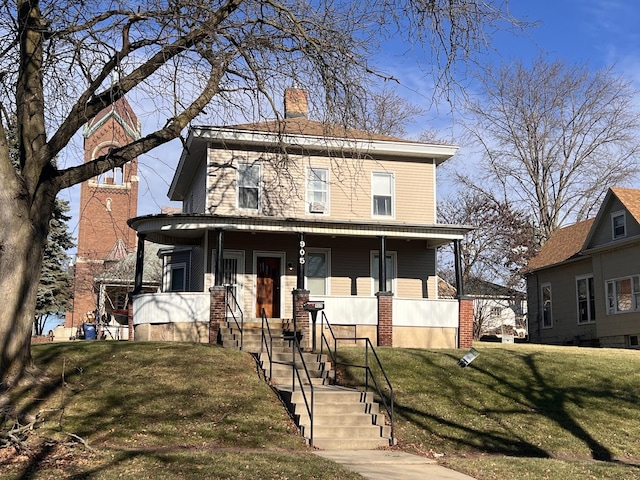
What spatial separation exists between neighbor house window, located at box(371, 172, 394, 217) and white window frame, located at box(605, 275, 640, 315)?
10.3 meters

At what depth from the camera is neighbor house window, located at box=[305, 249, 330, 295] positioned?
23.9m

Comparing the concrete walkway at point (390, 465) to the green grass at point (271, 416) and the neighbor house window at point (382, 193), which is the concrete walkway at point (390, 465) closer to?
the green grass at point (271, 416)

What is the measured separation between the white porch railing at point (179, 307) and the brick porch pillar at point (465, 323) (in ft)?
24.9

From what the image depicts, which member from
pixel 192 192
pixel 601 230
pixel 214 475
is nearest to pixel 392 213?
→ pixel 192 192

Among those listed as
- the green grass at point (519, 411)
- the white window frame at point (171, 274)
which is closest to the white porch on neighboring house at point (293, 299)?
the white window frame at point (171, 274)

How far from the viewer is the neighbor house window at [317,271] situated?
23.9 metres

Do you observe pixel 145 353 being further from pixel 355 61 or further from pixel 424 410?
pixel 355 61

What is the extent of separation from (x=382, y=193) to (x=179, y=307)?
8064mm

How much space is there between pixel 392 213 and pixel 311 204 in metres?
2.79

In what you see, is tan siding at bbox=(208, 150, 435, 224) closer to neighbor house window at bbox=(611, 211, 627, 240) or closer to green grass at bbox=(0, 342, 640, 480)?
green grass at bbox=(0, 342, 640, 480)

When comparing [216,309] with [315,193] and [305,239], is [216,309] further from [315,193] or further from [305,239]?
[315,193]

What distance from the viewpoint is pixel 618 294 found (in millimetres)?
28484

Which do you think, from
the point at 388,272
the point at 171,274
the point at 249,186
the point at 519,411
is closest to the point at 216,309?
the point at 249,186

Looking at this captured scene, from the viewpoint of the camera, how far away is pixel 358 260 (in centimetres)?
2434
